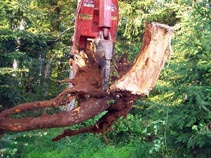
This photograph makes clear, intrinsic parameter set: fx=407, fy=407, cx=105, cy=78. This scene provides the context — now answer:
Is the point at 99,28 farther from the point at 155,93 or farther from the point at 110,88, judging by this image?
the point at 155,93

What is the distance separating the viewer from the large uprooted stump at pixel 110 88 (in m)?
2.46

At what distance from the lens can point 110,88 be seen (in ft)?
7.84

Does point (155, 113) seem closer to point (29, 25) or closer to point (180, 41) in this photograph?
point (180, 41)

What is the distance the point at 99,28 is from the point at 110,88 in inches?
16.5

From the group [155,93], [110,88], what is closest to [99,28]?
[110,88]

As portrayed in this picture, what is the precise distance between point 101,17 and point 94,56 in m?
0.25

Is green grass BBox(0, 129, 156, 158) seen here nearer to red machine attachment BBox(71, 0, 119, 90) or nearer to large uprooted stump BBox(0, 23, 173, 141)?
red machine attachment BBox(71, 0, 119, 90)

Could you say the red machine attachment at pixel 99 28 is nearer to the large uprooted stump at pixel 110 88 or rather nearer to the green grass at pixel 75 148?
the large uprooted stump at pixel 110 88

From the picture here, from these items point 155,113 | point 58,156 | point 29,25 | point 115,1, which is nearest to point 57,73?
point 29,25

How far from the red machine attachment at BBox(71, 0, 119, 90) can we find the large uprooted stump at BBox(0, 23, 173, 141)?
0.34ft

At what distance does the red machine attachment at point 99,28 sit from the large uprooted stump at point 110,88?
102 millimetres

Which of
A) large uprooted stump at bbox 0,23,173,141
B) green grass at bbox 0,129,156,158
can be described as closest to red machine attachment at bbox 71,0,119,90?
large uprooted stump at bbox 0,23,173,141

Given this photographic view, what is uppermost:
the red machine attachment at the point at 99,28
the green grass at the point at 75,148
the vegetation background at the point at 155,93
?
the red machine attachment at the point at 99,28

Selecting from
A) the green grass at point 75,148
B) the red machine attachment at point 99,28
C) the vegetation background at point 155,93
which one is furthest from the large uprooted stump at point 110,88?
the green grass at point 75,148
